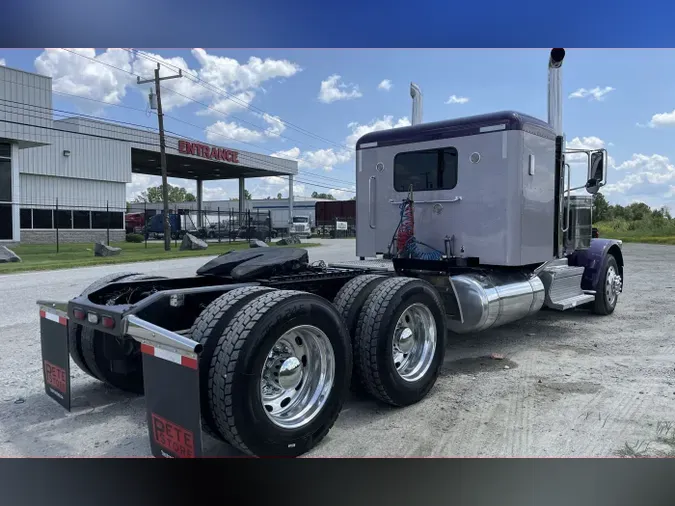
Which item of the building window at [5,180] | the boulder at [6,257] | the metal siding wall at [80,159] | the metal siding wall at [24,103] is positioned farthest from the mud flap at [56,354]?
the metal siding wall at [80,159]

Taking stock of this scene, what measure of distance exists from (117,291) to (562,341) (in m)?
5.19

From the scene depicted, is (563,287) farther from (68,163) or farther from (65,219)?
(65,219)

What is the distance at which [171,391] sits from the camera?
3027 millimetres

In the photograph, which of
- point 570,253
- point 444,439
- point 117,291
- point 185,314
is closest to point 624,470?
point 444,439

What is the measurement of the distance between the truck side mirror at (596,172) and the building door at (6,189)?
25130mm

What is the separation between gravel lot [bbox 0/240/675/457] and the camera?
368 centimetres

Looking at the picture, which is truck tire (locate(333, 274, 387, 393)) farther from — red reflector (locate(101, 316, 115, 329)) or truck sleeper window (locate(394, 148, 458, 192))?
truck sleeper window (locate(394, 148, 458, 192))

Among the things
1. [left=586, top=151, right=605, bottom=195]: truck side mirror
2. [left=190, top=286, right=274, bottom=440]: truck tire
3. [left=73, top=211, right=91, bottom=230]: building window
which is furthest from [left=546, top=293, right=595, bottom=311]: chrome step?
[left=73, top=211, right=91, bottom=230]: building window

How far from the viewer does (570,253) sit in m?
7.57

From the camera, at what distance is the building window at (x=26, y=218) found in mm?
28344

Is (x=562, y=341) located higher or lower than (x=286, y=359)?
lower

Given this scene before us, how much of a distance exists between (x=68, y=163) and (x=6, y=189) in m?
5.60

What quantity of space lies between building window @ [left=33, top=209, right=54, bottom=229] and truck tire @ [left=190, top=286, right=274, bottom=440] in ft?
98.0
